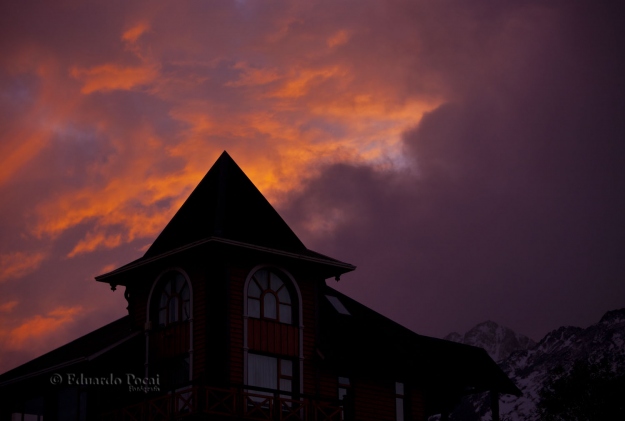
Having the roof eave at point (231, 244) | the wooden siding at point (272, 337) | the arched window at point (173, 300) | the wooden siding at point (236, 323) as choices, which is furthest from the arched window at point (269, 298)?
the arched window at point (173, 300)

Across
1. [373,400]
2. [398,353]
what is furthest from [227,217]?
[373,400]

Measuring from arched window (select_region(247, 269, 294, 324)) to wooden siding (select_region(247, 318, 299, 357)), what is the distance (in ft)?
1.08

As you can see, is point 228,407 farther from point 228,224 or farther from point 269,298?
point 228,224

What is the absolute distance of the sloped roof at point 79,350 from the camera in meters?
44.8

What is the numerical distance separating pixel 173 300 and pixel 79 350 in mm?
6869

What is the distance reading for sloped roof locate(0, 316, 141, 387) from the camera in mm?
44812

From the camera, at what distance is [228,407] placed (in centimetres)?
4028

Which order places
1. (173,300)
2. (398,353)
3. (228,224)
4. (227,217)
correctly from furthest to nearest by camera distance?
(398,353) → (227,217) → (173,300) → (228,224)

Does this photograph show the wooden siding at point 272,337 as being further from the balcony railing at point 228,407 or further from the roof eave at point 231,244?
the roof eave at point 231,244

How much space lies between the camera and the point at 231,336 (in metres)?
42.3

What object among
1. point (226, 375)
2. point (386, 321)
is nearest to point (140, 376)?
point (226, 375)

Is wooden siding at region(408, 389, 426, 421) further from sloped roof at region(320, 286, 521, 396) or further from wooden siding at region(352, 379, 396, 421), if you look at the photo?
wooden siding at region(352, 379, 396, 421)

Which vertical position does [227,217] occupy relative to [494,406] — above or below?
above

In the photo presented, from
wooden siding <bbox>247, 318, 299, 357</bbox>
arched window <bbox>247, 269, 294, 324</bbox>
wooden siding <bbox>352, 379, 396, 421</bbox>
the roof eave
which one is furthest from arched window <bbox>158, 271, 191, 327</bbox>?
wooden siding <bbox>352, 379, 396, 421</bbox>
